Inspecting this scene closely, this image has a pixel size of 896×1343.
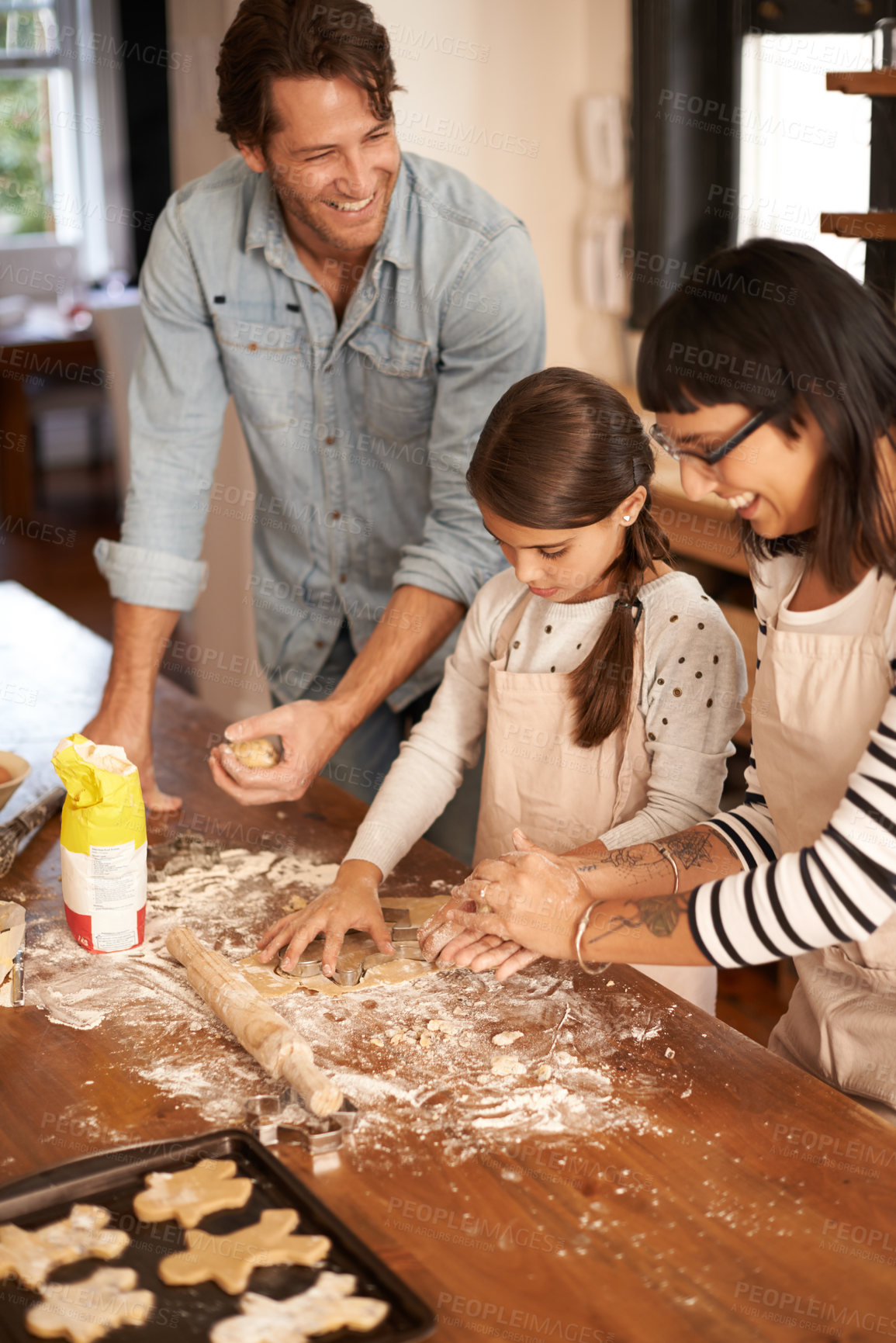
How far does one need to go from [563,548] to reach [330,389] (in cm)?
63

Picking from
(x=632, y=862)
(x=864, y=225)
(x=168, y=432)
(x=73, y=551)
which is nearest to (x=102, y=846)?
(x=632, y=862)

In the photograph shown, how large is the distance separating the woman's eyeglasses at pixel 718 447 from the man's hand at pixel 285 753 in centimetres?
68

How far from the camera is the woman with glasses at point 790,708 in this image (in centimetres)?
105

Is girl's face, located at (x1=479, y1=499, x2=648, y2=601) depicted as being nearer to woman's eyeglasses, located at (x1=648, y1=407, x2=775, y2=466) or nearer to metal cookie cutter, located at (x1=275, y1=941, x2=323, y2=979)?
woman's eyeglasses, located at (x1=648, y1=407, x2=775, y2=466)

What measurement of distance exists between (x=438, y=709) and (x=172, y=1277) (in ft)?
2.90

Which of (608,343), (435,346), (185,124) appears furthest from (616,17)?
(435,346)

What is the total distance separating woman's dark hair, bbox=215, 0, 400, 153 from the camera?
5.15 feet

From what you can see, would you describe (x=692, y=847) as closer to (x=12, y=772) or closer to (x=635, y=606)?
(x=635, y=606)

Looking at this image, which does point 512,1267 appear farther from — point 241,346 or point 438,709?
point 241,346

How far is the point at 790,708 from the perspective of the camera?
4.21ft

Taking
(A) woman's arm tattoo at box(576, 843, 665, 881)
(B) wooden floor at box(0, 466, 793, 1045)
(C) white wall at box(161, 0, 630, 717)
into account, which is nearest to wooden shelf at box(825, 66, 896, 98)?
(C) white wall at box(161, 0, 630, 717)

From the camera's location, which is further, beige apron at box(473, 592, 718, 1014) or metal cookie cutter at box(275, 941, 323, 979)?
beige apron at box(473, 592, 718, 1014)

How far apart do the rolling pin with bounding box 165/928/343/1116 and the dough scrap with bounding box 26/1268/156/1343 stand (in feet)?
0.74

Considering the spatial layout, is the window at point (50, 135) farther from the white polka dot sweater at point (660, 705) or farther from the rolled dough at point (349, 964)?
the rolled dough at point (349, 964)
